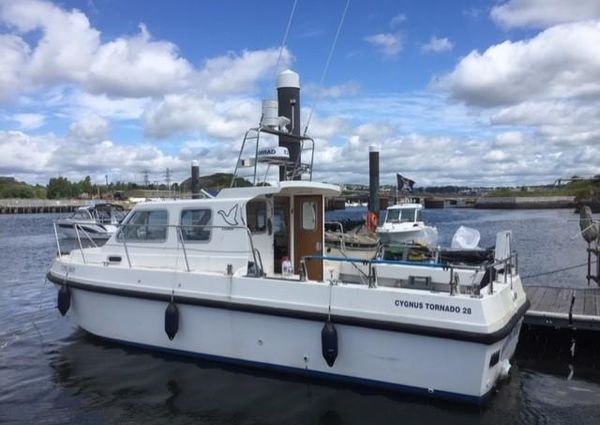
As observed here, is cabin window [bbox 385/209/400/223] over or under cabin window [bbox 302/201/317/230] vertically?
under

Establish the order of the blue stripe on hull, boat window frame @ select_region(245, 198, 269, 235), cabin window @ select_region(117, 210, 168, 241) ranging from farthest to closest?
cabin window @ select_region(117, 210, 168, 241) → boat window frame @ select_region(245, 198, 269, 235) → the blue stripe on hull

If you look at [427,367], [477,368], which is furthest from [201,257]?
[477,368]

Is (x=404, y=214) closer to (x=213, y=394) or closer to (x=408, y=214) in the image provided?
(x=408, y=214)

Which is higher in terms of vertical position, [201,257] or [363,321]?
[201,257]

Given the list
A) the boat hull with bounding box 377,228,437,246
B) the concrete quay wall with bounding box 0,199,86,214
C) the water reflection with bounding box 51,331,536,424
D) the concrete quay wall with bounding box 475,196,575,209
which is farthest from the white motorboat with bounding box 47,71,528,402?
the concrete quay wall with bounding box 0,199,86,214

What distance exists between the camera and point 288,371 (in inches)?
303

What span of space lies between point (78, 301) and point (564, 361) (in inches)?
330

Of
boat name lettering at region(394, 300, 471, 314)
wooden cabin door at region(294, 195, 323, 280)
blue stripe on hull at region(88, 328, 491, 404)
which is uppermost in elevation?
wooden cabin door at region(294, 195, 323, 280)

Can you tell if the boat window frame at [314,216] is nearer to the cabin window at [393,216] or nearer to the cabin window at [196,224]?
the cabin window at [196,224]

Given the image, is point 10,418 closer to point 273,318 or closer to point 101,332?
point 101,332

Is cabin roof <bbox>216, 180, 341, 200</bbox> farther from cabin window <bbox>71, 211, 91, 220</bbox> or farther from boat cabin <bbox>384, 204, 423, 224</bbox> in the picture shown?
boat cabin <bbox>384, 204, 423, 224</bbox>

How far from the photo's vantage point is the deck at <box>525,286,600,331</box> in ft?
30.1

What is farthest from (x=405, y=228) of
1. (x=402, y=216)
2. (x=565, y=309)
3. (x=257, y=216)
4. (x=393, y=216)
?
(x=257, y=216)

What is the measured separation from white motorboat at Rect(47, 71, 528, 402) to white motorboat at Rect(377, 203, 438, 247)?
603 inches
